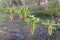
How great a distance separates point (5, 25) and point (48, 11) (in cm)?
282

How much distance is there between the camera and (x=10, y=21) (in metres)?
7.69

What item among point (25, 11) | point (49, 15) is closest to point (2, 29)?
point (25, 11)

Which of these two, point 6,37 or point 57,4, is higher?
point 57,4

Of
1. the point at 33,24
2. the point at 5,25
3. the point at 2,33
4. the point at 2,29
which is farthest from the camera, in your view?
the point at 5,25

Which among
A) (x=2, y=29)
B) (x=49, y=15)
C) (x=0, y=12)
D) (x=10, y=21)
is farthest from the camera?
(x=0, y=12)

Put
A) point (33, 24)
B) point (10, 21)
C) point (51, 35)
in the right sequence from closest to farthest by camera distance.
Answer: point (33, 24) < point (51, 35) < point (10, 21)

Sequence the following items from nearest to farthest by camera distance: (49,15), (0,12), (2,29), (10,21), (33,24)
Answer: (33,24) → (2,29) → (10,21) → (49,15) → (0,12)

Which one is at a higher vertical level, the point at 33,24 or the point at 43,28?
the point at 33,24

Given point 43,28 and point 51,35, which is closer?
point 51,35

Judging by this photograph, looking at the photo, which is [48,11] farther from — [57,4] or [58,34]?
[58,34]

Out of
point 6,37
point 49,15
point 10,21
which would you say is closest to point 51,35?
point 6,37

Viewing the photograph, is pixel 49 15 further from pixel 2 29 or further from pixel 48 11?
pixel 2 29

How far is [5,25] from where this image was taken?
285 inches

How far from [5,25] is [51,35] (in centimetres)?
229
